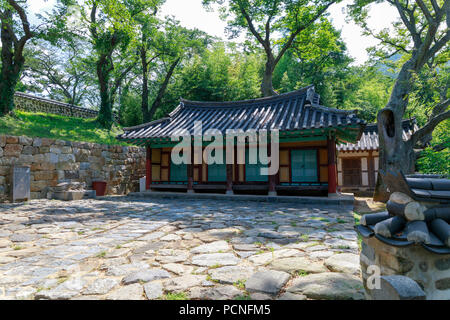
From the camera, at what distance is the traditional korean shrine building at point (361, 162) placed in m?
15.0

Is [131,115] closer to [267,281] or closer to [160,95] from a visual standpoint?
[160,95]

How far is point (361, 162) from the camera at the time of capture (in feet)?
51.0

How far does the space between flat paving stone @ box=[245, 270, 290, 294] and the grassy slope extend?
10.8m

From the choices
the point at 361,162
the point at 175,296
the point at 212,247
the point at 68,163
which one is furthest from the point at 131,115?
the point at 175,296

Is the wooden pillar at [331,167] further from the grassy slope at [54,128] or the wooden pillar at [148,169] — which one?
the grassy slope at [54,128]

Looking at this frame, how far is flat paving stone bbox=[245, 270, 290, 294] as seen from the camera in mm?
2459

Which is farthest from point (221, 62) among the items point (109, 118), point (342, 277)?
point (342, 277)

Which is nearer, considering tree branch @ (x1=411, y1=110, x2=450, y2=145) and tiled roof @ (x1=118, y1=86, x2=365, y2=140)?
tree branch @ (x1=411, y1=110, x2=450, y2=145)

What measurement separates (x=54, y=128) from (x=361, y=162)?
55.3ft

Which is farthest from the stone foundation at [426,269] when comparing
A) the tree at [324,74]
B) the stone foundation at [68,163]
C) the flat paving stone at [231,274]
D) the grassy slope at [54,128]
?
the tree at [324,74]


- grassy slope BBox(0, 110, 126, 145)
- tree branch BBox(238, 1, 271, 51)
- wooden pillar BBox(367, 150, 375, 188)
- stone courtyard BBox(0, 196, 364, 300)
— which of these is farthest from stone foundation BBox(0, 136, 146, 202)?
wooden pillar BBox(367, 150, 375, 188)

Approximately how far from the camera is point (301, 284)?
2576 mm

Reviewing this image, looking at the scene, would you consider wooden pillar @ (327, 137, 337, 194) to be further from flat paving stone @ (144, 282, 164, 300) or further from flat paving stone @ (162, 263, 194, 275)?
flat paving stone @ (144, 282, 164, 300)
